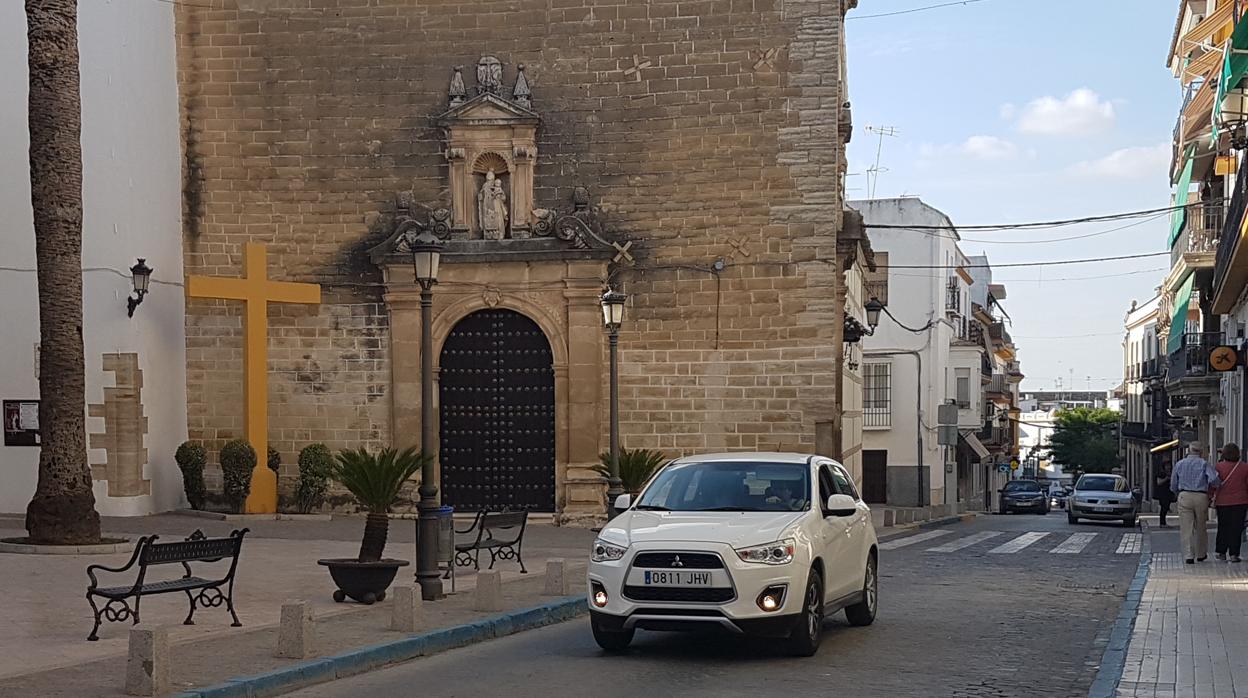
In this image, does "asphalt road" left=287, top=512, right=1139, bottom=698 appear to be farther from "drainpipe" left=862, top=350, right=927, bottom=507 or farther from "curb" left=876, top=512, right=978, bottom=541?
"drainpipe" left=862, top=350, right=927, bottom=507

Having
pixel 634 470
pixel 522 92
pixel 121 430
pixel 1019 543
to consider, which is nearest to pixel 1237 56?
pixel 1019 543

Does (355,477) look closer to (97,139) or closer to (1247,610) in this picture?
(1247,610)

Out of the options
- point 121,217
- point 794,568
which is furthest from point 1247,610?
point 121,217

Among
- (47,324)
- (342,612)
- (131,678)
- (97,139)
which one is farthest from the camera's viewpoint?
(97,139)

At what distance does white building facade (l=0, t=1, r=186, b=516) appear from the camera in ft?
68.0

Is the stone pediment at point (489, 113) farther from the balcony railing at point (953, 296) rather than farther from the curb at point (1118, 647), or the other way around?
the balcony railing at point (953, 296)

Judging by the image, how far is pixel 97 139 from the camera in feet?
69.4

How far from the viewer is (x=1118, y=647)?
10.0m

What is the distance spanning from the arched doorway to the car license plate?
1411 cm

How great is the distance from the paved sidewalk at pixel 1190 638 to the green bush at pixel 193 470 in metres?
14.6

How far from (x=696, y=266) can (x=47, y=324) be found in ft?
33.9

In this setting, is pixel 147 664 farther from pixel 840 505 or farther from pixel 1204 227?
pixel 1204 227

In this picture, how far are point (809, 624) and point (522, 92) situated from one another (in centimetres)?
1521

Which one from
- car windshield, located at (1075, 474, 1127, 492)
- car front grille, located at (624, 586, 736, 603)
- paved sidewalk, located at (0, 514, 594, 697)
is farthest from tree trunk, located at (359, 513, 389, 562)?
car windshield, located at (1075, 474, 1127, 492)
